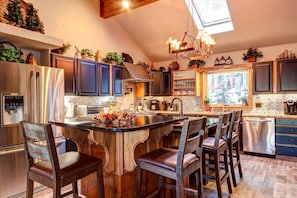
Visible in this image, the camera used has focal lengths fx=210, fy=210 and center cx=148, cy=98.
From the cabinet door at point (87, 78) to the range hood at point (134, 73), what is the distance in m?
0.88

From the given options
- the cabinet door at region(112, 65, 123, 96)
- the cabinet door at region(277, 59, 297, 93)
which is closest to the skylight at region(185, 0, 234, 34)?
the cabinet door at region(277, 59, 297, 93)

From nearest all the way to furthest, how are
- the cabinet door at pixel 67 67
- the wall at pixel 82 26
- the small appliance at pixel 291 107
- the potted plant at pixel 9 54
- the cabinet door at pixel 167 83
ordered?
1. the potted plant at pixel 9 54
2. the cabinet door at pixel 67 67
3. the wall at pixel 82 26
4. the small appliance at pixel 291 107
5. the cabinet door at pixel 167 83

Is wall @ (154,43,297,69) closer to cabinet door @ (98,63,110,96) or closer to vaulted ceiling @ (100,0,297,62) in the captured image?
vaulted ceiling @ (100,0,297,62)

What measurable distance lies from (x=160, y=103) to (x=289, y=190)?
4274 mm

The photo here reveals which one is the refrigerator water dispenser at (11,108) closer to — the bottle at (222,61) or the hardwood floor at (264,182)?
the hardwood floor at (264,182)

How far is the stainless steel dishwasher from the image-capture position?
14.8 feet

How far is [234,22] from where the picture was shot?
4781 mm

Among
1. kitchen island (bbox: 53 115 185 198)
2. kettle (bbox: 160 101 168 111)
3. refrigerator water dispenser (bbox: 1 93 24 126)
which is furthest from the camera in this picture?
kettle (bbox: 160 101 168 111)

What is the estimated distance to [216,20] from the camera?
5.20 meters

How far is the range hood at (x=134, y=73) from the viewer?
17.3 ft

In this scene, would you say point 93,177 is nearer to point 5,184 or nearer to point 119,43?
point 5,184

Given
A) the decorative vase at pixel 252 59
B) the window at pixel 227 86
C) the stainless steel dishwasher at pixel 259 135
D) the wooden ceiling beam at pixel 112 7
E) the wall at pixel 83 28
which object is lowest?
the stainless steel dishwasher at pixel 259 135

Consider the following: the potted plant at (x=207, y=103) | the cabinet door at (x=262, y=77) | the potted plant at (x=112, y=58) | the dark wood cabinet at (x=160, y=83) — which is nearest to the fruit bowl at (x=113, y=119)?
the potted plant at (x=112, y=58)

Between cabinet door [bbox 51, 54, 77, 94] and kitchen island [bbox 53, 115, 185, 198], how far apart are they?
1.88m
